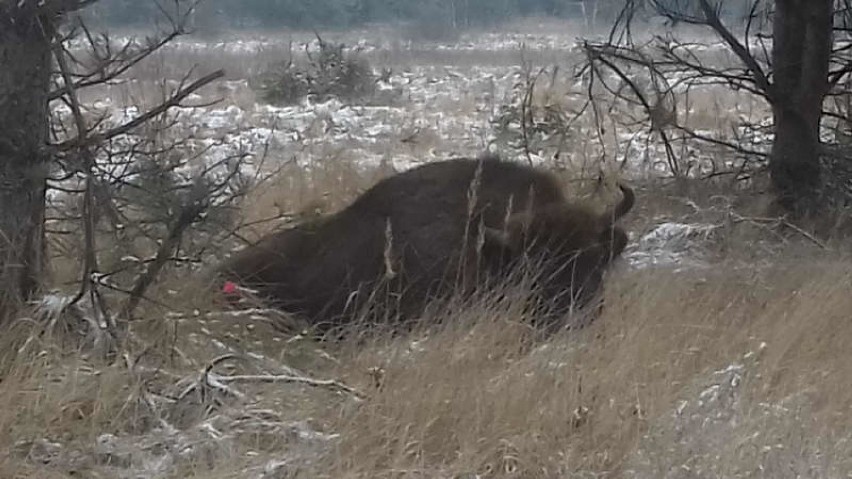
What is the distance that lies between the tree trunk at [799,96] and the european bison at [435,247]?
250cm

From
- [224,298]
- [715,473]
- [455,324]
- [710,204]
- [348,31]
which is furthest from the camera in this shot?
[348,31]

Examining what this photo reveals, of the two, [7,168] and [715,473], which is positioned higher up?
[7,168]

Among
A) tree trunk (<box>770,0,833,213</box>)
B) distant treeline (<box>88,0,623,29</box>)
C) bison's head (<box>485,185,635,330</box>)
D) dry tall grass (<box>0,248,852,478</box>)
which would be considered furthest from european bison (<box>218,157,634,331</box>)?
distant treeline (<box>88,0,623,29</box>)

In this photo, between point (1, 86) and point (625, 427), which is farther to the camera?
point (1, 86)

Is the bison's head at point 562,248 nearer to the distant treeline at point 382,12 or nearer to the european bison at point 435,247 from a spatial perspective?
the european bison at point 435,247

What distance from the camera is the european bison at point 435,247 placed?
20.0 ft

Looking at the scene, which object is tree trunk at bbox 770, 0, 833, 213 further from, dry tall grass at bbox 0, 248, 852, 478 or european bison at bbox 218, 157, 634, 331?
dry tall grass at bbox 0, 248, 852, 478

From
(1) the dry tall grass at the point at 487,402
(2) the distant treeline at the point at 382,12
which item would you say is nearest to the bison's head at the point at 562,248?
(1) the dry tall grass at the point at 487,402

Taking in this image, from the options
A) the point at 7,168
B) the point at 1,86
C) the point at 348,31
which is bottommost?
the point at 348,31

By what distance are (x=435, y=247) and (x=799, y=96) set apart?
11.8 ft

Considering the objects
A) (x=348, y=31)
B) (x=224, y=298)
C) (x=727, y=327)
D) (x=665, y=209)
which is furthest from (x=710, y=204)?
(x=348, y=31)

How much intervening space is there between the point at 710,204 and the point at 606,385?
14.7 feet

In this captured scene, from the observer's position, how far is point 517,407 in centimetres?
460

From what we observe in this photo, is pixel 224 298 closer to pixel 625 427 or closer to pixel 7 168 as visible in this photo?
pixel 7 168
